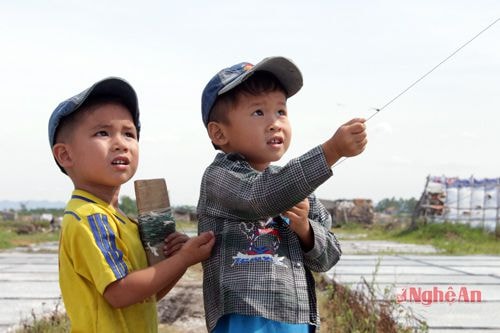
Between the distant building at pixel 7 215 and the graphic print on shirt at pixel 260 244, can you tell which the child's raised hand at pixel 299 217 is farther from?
the distant building at pixel 7 215

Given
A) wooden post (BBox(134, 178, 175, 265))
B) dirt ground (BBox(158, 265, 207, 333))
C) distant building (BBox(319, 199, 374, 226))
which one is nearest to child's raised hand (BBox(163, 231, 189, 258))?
wooden post (BBox(134, 178, 175, 265))

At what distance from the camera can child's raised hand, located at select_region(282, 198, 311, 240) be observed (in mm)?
1703

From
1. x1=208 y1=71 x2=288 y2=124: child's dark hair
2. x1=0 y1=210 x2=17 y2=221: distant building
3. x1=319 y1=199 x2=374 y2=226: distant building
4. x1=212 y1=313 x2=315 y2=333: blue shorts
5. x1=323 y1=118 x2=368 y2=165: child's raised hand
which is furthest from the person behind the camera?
x1=0 y1=210 x2=17 y2=221: distant building

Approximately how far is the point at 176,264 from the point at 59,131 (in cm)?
50

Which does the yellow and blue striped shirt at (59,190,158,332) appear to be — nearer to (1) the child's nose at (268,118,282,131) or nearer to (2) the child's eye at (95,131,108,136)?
(2) the child's eye at (95,131,108,136)

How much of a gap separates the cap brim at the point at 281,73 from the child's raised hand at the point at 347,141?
303 millimetres

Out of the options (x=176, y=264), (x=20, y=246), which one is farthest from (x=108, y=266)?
(x=20, y=246)

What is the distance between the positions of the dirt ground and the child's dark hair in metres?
2.57

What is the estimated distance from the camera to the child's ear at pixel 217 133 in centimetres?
180

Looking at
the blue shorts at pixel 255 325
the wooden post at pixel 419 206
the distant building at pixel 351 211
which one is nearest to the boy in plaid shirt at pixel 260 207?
the blue shorts at pixel 255 325

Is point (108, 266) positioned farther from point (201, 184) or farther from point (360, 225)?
point (360, 225)

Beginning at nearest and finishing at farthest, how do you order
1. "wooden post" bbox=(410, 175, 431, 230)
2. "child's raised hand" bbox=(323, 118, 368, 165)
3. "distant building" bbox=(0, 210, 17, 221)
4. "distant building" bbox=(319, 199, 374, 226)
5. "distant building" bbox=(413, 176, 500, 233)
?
"child's raised hand" bbox=(323, 118, 368, 165), "distant building" bbox=(413, 176, 500, 233), "wooden post" bbox=(410, 175, 431, 230), "distant building" bbox=(319, 199, 374, 226), "distant building" bbox=(0, 210, 17, 221)

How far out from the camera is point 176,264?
5.67ft

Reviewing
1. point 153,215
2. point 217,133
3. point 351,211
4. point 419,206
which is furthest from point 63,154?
point 351,211
